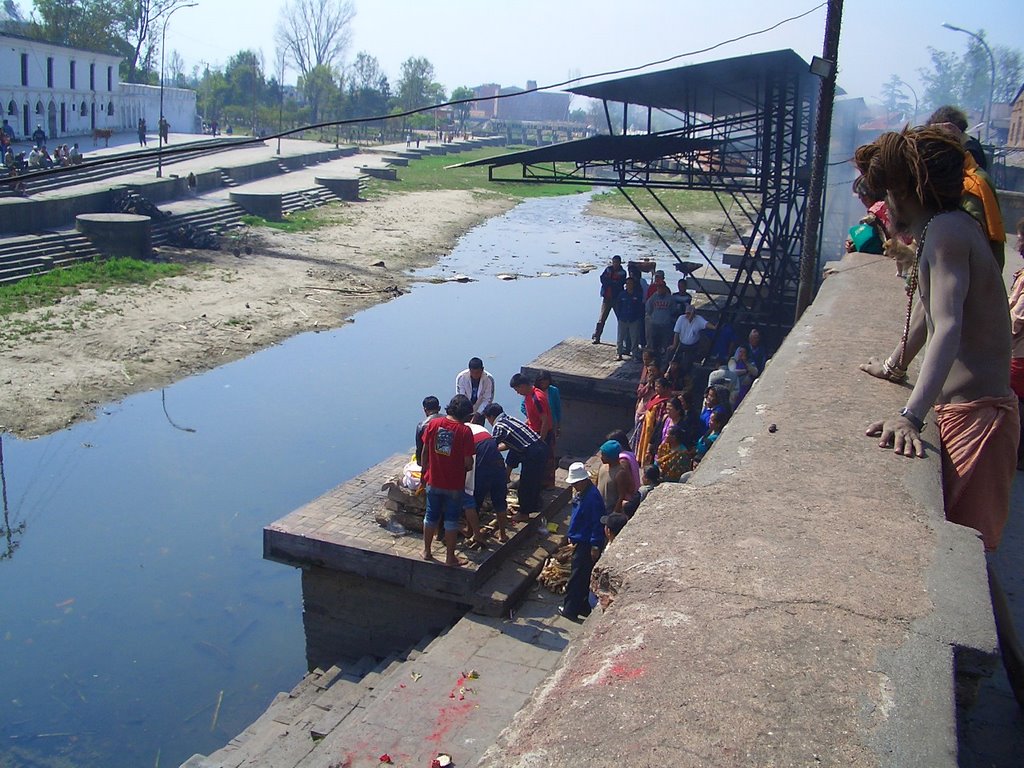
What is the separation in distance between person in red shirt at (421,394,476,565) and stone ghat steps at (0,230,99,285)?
52.7ft

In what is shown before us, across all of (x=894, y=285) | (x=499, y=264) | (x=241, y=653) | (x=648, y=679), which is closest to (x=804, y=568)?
(x=648, y=679)

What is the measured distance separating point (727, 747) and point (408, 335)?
20.1 m

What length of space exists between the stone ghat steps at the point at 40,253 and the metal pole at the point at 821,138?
16.3 meters

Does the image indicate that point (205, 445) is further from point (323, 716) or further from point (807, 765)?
point (807, 765)

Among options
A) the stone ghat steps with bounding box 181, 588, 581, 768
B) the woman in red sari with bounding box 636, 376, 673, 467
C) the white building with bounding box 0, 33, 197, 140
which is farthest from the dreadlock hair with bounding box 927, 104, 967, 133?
the white building with bounding box 0, 33, 197, 140

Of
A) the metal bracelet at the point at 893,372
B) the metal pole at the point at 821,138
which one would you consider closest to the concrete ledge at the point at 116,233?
the metal pole at the point at 821,138

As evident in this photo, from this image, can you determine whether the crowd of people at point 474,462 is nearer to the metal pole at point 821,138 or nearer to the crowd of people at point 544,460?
the crowd of people at point 544,460

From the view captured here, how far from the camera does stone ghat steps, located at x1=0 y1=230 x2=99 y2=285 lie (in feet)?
67.9

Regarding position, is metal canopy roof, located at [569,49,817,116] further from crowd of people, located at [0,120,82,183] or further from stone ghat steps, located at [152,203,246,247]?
crowd of people, located at [0,120,82,183]

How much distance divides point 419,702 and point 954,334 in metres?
4.80

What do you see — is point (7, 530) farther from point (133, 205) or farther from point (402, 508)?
point (133, 205)

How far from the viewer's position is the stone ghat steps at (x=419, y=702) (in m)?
6.07

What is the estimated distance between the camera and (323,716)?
738cm

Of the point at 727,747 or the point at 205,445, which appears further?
the point at 205,445
